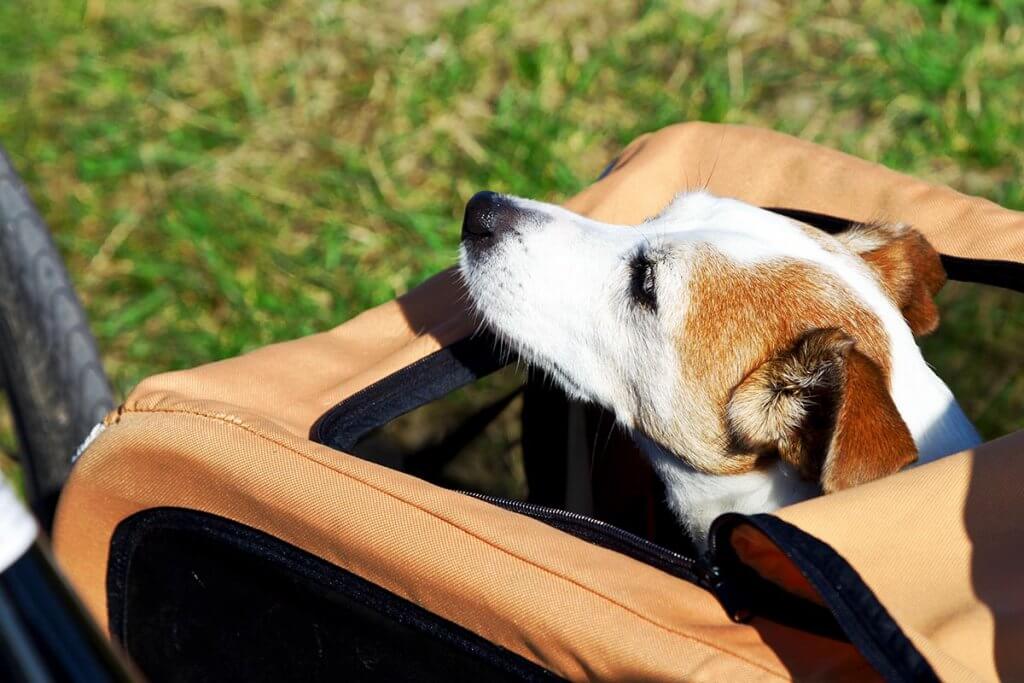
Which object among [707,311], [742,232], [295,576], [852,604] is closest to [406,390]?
[295,576]

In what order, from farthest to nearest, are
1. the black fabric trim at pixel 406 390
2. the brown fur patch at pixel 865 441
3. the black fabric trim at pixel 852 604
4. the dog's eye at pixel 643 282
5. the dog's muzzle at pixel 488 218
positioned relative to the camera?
the dog's muzzle at pixel 488 218
the dog's eye at pixel 643 282
the black fabric trim at pixel 406 390
the brown fur patch at pixel 865 441
the black fabric trim at pixel 852 604

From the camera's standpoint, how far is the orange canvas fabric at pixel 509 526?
117 centimetres

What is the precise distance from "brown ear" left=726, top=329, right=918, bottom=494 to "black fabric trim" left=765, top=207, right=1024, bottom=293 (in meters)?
0.28

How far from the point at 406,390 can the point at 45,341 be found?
0.92 m

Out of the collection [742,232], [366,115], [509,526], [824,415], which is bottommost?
[824,415]

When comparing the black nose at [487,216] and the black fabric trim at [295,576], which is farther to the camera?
the black nose at [487,216]

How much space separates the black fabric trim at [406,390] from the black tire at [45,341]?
0.76 m

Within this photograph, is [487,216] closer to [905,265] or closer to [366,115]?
[905,265]

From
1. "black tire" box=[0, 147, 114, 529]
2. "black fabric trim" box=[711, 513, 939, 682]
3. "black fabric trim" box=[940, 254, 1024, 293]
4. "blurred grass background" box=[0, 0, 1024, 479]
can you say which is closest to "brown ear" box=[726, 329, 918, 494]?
"black fabric trim" box=[940, 254, 1024, 293]

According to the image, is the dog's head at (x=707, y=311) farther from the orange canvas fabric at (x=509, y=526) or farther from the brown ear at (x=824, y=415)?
the orange canvas fabric at (x=509, y=526)

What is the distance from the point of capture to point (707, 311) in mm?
1803

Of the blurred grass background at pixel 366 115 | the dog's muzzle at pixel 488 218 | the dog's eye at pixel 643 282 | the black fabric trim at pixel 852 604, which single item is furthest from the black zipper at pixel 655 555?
the blurred grass background at pixel 366 115

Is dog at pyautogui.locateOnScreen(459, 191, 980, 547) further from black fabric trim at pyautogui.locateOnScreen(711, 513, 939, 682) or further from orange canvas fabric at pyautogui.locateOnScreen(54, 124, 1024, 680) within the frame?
black fabric trim at pyautogui.locateOnScreen(711, 513, 939, 682)

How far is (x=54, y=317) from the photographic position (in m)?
2.21
